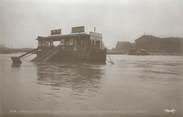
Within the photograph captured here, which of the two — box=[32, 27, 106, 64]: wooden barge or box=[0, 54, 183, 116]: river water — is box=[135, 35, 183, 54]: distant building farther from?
box=[32, 27, 106, 64]: wooden barge

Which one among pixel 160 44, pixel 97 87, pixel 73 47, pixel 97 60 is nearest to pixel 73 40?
pixel 73 47

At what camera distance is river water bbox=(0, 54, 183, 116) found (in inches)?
62.9

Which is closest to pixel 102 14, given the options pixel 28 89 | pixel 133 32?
pixel 133 32

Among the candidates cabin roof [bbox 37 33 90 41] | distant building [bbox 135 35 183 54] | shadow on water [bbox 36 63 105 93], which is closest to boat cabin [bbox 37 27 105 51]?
cabin roof [bbox 37 33 90 41]

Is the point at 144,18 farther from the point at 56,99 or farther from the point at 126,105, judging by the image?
the point at 56,99

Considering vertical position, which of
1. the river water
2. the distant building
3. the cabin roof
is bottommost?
the river water

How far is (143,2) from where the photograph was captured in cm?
163

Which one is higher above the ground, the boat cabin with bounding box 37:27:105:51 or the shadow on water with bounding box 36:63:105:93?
the boat cabin with bounding box 37:27:105:51

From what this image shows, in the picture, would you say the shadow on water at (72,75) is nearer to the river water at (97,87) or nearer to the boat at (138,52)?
the river water at (97,87)

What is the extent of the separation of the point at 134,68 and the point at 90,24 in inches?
17.2

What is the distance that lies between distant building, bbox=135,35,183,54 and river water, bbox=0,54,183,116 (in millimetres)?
56

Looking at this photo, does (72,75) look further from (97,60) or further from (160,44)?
(160,44)

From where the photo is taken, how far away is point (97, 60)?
1.67m

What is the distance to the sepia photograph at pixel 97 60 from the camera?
1604 mm
